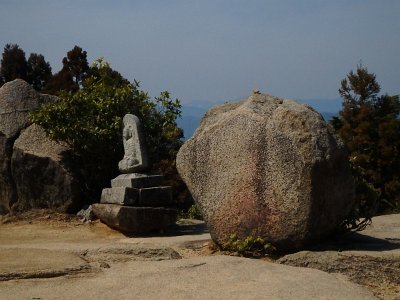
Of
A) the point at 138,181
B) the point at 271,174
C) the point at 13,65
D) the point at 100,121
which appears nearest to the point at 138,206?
Answer: the point at 138,181

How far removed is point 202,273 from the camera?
20.5 ft

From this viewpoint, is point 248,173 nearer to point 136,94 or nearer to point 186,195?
point 136,94

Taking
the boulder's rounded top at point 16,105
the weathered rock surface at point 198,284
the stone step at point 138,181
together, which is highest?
the boulder's rounded top at point 16,105

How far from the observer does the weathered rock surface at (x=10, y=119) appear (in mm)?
13484

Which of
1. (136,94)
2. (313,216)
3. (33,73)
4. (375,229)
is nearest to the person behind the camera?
(313,216)

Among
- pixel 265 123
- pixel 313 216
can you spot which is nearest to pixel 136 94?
pixel 265 123

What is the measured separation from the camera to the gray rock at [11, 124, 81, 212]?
1267 cm

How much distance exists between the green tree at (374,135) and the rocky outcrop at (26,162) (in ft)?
25.3

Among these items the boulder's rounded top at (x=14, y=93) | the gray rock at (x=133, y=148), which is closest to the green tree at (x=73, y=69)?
the boulder's rounded top at (x=14, y=93)

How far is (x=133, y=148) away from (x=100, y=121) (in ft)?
6.10

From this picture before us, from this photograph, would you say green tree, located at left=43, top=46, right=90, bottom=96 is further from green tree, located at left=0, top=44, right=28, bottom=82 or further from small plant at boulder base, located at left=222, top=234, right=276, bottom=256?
small plant at boulder base, located at left=222, top=234, right=276, bottom=256

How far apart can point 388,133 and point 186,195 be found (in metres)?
6.37

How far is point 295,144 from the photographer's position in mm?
7188

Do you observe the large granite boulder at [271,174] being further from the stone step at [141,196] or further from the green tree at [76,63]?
the green tree at [76,63]
